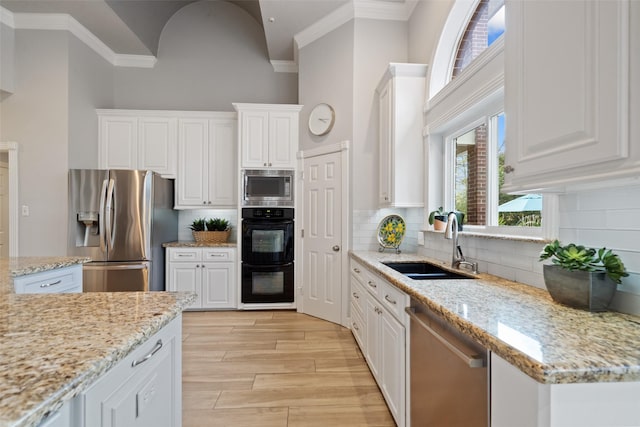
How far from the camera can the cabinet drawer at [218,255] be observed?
4.00 metres

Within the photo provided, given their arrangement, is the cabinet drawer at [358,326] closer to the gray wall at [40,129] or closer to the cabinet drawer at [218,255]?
the cabinet drawer at [218,255]

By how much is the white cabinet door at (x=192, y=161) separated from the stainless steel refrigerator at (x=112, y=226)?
55 centimetres

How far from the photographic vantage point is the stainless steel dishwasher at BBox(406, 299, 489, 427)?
0.98m

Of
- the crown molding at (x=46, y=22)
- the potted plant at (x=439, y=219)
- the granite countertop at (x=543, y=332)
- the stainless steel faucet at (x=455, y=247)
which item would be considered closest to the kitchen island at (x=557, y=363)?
the granite countertop at (x=543, y=332)

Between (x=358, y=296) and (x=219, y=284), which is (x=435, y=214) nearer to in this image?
(x=358, y=296)

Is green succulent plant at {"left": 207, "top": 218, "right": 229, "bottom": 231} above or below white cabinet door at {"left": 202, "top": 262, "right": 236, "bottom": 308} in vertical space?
above

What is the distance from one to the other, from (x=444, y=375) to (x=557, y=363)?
0.56 metres

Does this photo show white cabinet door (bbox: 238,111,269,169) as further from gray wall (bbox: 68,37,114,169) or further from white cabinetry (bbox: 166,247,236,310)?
gray wall (bbox: 68,37,114,169)

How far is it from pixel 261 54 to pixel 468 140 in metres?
3.50

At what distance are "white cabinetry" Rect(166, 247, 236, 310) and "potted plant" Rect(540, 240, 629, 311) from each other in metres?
3.47

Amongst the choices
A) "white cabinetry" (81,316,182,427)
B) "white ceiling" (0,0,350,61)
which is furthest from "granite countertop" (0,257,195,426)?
"white ceiling" (0,0,350,61)

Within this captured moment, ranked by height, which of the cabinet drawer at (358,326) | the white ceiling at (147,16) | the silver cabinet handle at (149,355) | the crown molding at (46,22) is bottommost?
the cabinet drawer at (358,326)

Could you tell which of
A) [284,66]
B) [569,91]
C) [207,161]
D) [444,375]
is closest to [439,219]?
[444,375]

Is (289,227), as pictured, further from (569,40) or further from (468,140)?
(569,40)
